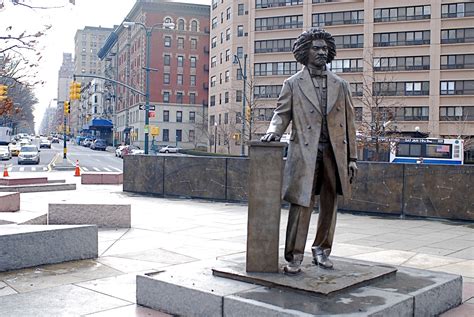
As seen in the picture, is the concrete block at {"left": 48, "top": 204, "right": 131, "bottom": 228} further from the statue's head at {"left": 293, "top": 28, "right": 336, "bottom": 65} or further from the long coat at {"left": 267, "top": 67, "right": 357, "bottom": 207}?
the statue's head at {"left": 293, "top": 28, "right": 336, "bottom": 65}

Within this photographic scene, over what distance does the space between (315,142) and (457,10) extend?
5810cm

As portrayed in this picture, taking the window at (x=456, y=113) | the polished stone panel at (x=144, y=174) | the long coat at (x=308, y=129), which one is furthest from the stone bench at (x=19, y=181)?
the window at (x=456, y=113)

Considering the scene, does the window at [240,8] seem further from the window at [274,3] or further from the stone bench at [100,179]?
the stone bench at [100,179]

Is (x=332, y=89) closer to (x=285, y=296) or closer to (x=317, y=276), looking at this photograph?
(x=317, y=276)

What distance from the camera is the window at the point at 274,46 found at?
67750 mm

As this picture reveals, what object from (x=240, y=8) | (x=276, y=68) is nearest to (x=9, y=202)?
(x=276, y=68)

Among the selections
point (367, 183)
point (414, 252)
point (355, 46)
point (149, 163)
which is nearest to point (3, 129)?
point (355, 46)

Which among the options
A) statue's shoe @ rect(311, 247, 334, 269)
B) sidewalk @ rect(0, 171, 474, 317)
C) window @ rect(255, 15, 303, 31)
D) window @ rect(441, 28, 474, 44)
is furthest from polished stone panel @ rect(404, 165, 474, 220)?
window @ rect(255, 15, 303, 31)

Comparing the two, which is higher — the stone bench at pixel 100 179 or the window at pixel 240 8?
the window at pixel 240 8

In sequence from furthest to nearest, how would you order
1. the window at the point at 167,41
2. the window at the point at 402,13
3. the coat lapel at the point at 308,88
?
the window at the point at 167,41 < the window at the point at 402,13 < the coat lapel at the point at 308,88

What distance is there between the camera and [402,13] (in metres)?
60.4

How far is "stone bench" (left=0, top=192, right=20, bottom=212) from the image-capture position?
1206cm

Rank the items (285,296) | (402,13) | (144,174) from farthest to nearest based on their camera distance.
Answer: (402,13) → (144,174) → (285,296)

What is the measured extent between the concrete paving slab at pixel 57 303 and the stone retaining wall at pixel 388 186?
961cm
